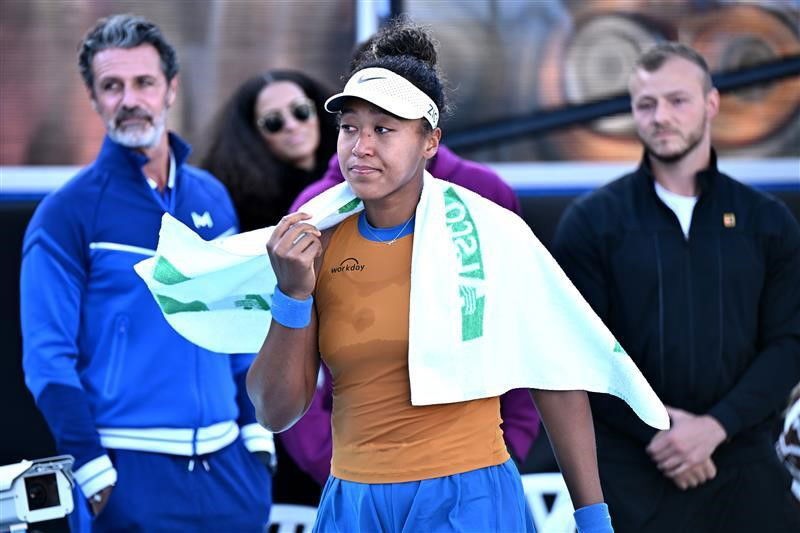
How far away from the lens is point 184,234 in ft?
9.34

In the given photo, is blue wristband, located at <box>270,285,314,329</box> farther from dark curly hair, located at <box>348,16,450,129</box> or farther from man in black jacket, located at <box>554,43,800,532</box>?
man in black jacket, located at <box>554,43,800,532</box>

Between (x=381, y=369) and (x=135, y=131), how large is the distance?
1440mm

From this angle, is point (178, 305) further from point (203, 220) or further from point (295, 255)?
point (203, 220)

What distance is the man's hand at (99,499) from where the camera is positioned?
136 inches

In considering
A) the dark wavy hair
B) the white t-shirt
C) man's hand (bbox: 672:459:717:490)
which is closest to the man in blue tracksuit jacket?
the dark wavy hair

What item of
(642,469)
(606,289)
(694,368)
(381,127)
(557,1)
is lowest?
(642,469)

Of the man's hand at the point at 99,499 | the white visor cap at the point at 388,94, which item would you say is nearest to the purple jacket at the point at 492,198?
the man's hand at the point at 99,499

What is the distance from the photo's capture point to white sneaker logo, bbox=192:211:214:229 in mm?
3824

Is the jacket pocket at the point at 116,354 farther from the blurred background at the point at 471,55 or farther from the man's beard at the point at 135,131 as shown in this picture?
the blurred background at the point at 471,55

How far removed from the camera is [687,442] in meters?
3.84

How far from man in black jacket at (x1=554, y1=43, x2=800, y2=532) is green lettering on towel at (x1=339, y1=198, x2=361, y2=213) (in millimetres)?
1388

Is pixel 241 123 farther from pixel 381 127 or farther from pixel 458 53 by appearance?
pixel 381 127

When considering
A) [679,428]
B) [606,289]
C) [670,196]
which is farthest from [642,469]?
[670,196]

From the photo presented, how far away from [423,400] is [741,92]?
309 centimetres
